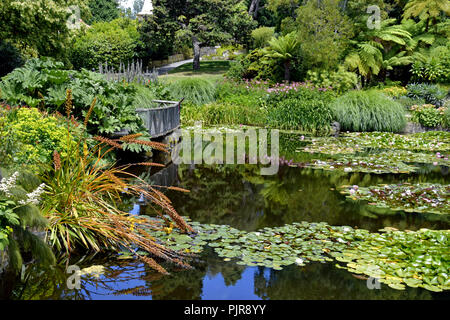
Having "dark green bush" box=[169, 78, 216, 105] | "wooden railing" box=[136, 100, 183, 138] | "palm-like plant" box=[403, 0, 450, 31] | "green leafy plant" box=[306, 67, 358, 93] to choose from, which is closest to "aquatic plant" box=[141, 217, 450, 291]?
"wooden railing" box=[136, 100, 183, 138]

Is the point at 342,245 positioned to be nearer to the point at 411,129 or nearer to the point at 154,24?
the point at 411,129

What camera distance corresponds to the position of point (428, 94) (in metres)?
14.3

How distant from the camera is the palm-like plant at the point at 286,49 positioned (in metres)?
17.3

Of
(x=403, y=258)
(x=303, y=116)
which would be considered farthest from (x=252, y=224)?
(x=303, y=116)

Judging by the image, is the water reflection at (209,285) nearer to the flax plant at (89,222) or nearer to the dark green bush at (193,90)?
the flax plant at (89,222)

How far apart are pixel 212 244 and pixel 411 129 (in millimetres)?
10012

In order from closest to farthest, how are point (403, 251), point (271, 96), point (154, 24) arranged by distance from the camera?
point (403, 251)
point (271, 96)
point (154, 24)

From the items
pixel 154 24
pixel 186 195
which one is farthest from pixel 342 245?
pixel 154 24

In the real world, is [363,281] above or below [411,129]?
below

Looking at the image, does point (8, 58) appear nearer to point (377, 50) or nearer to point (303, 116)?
point (303, 116)

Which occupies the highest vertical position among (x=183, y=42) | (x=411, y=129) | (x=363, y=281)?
(x=183, y=42)

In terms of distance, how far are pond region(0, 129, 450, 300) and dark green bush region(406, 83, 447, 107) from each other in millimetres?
6414

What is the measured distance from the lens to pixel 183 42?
23922mm

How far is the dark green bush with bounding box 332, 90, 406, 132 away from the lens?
470 inches
